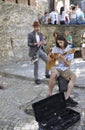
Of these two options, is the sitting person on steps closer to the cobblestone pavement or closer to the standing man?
the cobblestone pavement

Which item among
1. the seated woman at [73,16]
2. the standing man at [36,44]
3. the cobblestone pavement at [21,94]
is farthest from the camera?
the seated woman at [73,16]

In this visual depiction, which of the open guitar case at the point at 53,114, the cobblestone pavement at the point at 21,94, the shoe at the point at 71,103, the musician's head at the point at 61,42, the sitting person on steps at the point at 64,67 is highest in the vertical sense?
the musician's head at the point at 61,42

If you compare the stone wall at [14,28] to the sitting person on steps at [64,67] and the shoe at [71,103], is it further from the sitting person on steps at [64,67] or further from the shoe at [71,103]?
the shoe at [71,103]

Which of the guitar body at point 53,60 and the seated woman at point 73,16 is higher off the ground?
the guitar body at point 53,60

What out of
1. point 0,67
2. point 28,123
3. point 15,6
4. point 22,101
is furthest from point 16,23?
point 28,123

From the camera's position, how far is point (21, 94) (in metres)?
7.88

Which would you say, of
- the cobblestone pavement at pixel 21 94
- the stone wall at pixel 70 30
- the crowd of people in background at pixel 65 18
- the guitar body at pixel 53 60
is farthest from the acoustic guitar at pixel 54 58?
the crowd of people in background at pixel 65 18

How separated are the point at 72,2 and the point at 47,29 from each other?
6329 millimetres

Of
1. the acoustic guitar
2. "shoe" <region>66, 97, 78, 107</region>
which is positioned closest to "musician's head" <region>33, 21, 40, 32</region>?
the acoustic guitar

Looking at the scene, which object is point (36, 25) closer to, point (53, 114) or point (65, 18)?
point (53, 114)

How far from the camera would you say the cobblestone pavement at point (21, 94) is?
19.2 ft

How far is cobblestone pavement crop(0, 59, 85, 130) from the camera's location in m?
5.84

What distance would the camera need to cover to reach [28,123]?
5.84 metres

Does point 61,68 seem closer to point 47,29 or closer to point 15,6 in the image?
point 15,6
